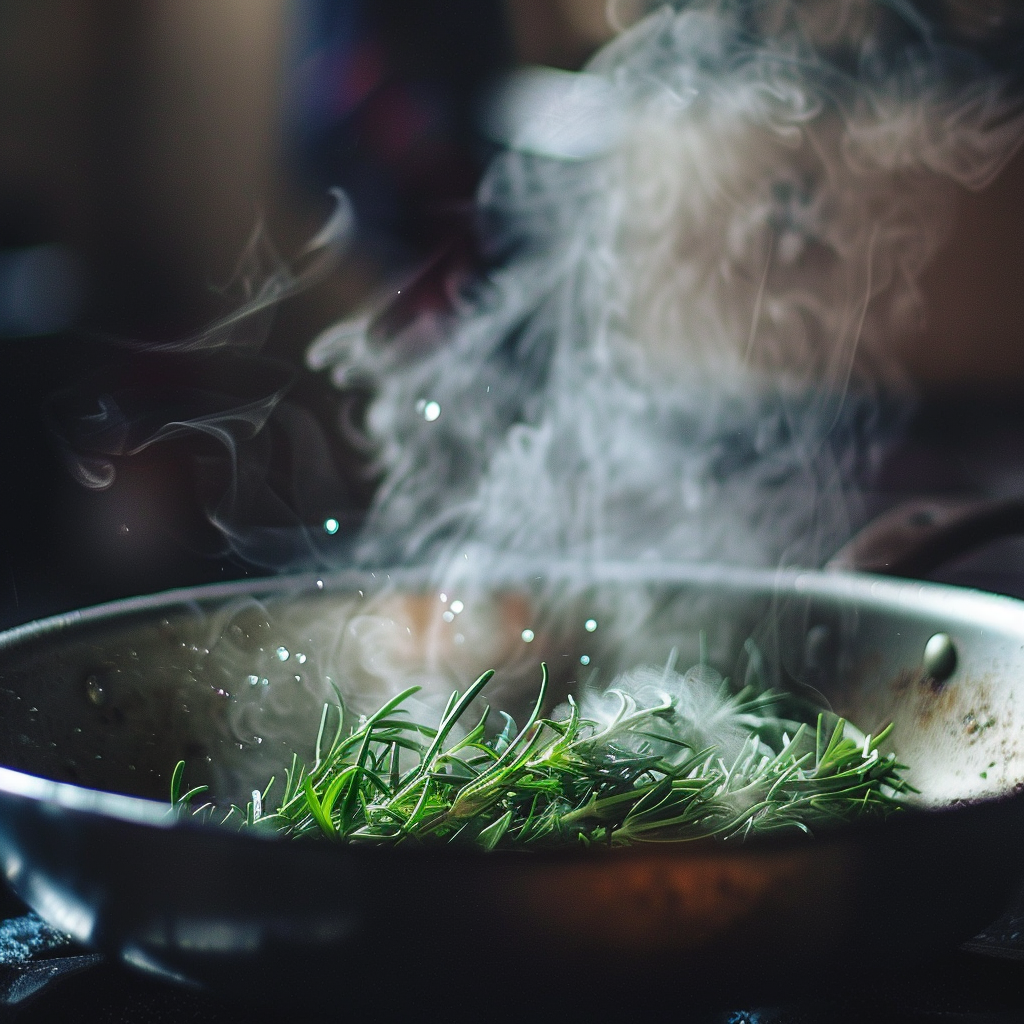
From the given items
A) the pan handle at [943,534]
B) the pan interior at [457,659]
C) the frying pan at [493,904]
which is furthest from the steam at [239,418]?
the frying pan at [493,904]

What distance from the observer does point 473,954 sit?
0.42m

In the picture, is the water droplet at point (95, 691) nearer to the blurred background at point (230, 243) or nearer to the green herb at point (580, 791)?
the green herb at point (580, 791)

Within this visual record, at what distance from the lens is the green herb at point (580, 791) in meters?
0.59

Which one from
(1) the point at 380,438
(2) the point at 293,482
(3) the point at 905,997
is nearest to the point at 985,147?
(1) the point at 380,438

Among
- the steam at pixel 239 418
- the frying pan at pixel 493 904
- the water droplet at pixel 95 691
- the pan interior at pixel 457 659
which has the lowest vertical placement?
the steam at pixel 239 418

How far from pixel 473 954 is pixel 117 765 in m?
0.47

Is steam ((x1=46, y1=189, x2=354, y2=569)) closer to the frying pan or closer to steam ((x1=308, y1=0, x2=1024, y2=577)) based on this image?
steam ((x1=308, y1=0, x2=1024, y2=577))

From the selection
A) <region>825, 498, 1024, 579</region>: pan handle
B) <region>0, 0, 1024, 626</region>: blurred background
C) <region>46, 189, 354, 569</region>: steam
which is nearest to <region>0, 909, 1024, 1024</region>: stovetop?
<region>825, 498, 1024, 579</region>: pan handle

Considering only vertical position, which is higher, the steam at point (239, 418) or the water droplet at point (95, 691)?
the water droplet at point (95, 691)

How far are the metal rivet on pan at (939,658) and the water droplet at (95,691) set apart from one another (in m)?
0.70

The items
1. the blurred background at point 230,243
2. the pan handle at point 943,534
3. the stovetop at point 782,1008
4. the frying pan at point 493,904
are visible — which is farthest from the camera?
the blurred background at point 230,243

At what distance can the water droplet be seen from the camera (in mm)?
758

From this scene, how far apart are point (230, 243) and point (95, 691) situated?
2.57m

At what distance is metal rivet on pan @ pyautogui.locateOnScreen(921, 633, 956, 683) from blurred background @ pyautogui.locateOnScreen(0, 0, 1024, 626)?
72.5 inches
